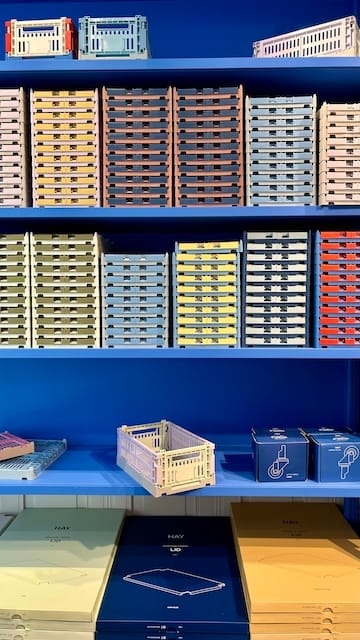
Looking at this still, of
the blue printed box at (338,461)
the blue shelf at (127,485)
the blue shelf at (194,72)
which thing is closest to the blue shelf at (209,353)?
the blue printed box at (338,461)

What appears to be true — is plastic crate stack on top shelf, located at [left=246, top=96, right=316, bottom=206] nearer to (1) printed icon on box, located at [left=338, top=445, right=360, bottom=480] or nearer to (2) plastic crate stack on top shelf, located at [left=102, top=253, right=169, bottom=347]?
(2) plastic crate stack on top shelf, located at [left=102, top=253, right=169, bottom=347]

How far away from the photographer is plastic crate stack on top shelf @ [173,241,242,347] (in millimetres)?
1781

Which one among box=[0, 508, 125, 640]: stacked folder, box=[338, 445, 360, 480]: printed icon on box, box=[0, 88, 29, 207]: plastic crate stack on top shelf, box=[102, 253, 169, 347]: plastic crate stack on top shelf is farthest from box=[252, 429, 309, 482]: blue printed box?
box=[0, 88, 29, 207]: plastic crate stack on top shelf

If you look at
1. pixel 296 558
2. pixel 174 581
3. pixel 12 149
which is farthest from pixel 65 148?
pixel 296 558

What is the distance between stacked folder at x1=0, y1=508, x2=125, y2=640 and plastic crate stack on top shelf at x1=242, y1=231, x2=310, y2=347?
2.84 ft

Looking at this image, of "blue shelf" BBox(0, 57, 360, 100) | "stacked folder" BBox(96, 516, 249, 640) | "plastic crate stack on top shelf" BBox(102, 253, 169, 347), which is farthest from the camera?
"plastic crate stack on top shelf" BBox(102, 253, 169, 347)

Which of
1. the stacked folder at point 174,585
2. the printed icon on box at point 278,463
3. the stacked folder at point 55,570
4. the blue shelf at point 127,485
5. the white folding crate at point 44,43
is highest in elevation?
the white folding crate at point 44,43

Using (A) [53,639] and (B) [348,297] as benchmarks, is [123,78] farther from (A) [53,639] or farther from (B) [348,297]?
(A) [53,639]

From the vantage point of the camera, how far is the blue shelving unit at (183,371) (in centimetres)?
185

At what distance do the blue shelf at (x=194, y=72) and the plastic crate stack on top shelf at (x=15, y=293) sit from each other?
1.68 feet

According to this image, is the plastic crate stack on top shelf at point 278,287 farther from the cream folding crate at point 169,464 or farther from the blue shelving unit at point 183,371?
the cream folding crate at point 169,464

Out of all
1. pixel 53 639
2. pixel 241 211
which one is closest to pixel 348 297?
pixel 241 211

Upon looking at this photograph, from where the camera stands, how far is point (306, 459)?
68.3 inches

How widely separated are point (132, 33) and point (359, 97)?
809mm
